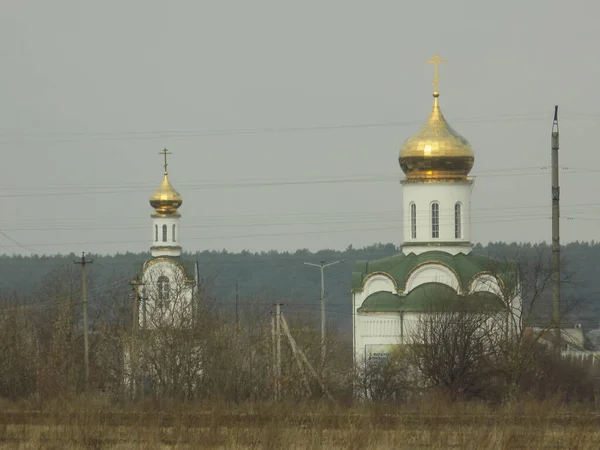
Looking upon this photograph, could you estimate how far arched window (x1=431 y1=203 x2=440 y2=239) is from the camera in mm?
40562

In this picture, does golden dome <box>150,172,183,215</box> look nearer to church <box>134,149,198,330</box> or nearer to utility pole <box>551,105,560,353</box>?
church <box>134,149,198,330</box>

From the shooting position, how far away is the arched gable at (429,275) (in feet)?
130

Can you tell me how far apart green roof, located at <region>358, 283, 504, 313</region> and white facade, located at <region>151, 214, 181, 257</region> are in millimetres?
11284

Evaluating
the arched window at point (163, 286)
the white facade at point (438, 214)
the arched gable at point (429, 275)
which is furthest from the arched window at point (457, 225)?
Result: the arched window at point (163, 286)

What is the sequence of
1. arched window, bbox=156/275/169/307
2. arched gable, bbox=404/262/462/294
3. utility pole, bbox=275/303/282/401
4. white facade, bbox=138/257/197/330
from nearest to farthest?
utility pole, bbox=275/303/282/401 < white facade, bbox=138/257/197/330 < arched gable, bbox=404/262/462/294 < arched window, bbox=156/275/169/307

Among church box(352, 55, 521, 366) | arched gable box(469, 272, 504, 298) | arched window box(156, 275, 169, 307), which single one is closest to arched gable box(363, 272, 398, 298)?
church box(352, 55, 521, 366)

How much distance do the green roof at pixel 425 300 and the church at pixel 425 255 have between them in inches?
0.9

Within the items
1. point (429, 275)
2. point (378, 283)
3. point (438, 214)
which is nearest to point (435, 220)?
point (438, 214)

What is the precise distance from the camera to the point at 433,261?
39781mm

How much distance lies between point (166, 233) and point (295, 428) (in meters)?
30.4

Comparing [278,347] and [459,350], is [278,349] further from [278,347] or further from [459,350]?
[459,350]

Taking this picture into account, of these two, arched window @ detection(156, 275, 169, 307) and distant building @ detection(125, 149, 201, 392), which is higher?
arched window @ detection(156, 275, 169, 307)

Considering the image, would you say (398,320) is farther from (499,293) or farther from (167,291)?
(167,291)

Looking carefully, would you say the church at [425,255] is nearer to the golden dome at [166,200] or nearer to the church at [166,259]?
the church at [166,259]
